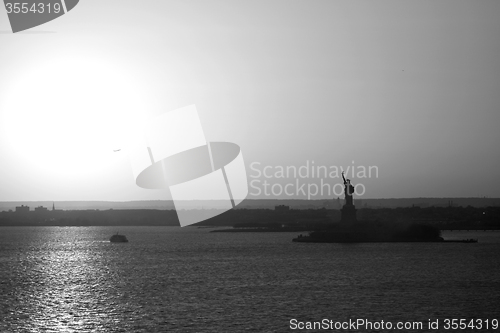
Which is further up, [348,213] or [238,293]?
[238,293]

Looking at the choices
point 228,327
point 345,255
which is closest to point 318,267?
point 345,255

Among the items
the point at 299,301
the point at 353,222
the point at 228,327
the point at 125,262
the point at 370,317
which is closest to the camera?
the point at 228,327

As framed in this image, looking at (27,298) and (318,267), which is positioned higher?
(27,298)

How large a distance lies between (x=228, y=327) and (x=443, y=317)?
1017cm

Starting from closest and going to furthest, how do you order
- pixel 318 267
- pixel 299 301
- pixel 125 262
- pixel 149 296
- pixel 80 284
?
pixel 299 301 → pixel 149 296 → pixel 80 284 → pixel 318 267 → pixel 125 262

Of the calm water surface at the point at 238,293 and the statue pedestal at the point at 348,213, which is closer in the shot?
the calm water surface at the point at 238,293

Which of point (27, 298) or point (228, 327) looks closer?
point (228, 327)

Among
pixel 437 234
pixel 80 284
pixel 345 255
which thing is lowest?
pixel 437 234

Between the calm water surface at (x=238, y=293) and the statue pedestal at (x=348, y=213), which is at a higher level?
the calm water surface at (x=238, y=293)

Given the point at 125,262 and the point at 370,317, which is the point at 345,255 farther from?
the point at 370,317

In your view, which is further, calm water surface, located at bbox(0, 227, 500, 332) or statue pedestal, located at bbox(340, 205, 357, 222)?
statue pedestal, located at bbox(340, 205, 357, 222)

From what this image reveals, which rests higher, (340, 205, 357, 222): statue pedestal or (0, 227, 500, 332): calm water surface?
(0, 227, 500, 332): calm water surface

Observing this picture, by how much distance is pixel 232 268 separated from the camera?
5369cm

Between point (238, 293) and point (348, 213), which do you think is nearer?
point (238, 293)
